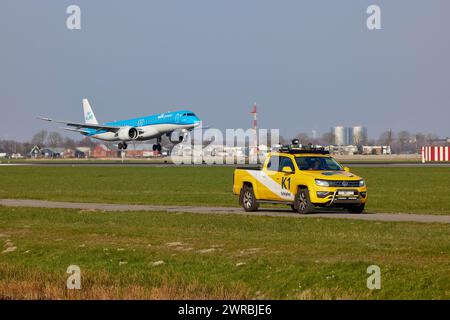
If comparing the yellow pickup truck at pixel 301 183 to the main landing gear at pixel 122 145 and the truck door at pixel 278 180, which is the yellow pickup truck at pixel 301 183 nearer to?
the truck door at pixel 278 180

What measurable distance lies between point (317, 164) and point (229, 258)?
1027cm

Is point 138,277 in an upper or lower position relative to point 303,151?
lower

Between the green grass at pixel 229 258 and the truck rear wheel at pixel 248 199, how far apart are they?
274 centimetres

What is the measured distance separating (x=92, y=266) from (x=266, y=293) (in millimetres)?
→ 5258

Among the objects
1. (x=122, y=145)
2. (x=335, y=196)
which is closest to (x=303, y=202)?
(x=335, y=196)

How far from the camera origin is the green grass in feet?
57.7

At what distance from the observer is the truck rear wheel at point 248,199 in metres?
30.8

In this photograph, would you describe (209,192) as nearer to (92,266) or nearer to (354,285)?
(92,266)

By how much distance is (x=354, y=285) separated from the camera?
17.3 m

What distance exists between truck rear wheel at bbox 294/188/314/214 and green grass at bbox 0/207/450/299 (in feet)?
5.00

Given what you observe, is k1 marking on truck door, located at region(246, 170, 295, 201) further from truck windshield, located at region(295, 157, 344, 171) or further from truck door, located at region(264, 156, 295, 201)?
truck windshield, located at region(295, 157, 344, 171)
